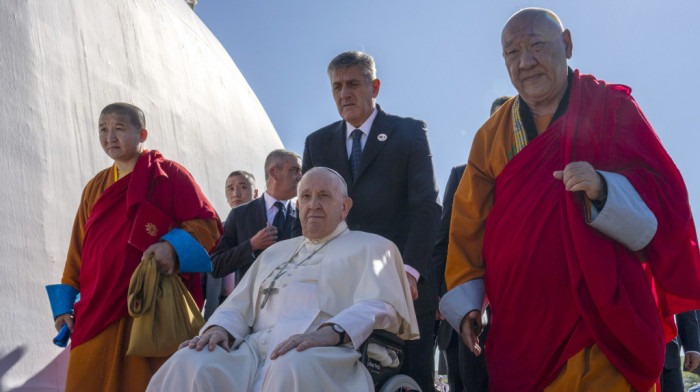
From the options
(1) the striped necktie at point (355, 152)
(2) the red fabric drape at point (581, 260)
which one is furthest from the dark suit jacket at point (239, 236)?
(2) the red fabric drape at point (581, 260)

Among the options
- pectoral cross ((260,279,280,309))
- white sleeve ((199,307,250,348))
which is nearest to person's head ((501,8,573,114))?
pectoral cross ((260,279,280,309))

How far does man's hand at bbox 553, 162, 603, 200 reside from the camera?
2.25 meters

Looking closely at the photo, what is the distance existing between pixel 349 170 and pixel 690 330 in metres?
2.15

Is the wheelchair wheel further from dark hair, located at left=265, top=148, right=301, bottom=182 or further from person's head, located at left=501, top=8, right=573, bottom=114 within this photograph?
dark hair, located at left=265, top=148, right=301, bottom=182

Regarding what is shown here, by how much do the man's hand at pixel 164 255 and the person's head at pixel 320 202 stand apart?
813 millimetres

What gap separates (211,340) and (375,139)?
4.50ft

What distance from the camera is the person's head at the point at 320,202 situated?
314cm

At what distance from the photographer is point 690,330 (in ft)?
12.6

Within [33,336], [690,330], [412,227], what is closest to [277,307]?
[412,227]

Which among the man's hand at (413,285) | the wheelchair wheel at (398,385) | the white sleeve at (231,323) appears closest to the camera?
the wheelchair wheel at (398,385)

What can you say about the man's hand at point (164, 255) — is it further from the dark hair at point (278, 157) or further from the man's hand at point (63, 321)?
the dark hair at point (278, 157)

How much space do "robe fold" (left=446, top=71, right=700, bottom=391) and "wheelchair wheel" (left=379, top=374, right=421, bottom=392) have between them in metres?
0.40

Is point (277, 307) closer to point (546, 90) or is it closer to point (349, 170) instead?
point (349, 170)

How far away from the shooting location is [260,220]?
4.38m
